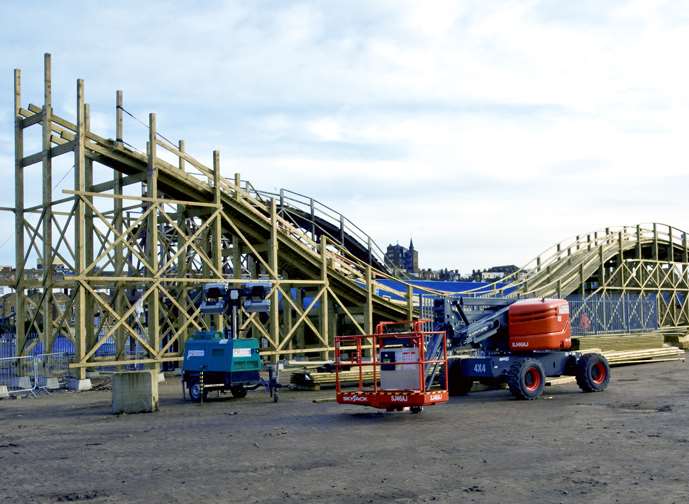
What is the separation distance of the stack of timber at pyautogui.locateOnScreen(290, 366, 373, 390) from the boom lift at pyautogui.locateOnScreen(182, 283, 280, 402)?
2411mm

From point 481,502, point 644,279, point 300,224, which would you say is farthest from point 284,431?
point 644,279

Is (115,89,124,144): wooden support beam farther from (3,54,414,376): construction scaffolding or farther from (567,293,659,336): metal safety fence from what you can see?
(567,293,659,336): metal safety fence

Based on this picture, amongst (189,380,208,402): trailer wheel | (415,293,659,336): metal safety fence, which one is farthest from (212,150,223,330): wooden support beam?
(415,293,659,336): metal safety fence

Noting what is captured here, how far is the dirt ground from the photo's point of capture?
378 inches

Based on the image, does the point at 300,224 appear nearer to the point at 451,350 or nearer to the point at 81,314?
the point at 81,314

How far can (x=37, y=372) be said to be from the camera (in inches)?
970

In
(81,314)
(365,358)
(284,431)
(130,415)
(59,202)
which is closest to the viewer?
(284,431)

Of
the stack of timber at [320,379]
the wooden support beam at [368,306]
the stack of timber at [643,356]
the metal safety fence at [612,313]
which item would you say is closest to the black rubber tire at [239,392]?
the stack of timber at [320,379]

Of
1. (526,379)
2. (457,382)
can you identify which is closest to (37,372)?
(457,382)

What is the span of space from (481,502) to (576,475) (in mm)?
1925

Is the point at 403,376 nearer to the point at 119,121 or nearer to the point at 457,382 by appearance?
the point at 457,382

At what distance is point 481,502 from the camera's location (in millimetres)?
8914

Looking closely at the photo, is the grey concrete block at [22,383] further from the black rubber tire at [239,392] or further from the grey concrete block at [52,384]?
the black rubber tire at [239,392]

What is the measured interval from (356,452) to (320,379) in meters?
11.0
